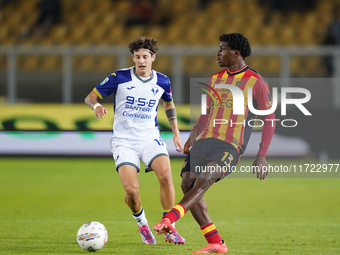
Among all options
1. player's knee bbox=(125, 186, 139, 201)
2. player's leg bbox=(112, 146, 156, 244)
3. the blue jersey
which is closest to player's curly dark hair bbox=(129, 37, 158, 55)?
the blue jersey

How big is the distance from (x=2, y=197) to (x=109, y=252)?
4254 millimetres

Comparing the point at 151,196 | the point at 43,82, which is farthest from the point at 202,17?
the point at 151,196

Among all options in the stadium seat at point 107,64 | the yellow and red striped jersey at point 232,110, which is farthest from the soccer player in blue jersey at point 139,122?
the stadium seat at point 107,64

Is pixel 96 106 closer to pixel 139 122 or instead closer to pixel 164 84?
pixel 139 122

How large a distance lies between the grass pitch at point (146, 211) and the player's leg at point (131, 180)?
0.17 m

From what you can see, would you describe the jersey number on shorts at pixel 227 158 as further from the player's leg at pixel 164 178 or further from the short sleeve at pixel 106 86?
the short sleeve at pixel 106 86

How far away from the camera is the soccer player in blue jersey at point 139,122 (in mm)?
5500

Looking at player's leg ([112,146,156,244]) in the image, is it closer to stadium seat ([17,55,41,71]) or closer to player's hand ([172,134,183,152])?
player's hand ([172,134,183,152])

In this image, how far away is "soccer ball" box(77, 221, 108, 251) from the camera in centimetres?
498

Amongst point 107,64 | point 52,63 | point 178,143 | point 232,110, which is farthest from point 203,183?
point 52,63

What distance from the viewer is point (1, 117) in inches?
510

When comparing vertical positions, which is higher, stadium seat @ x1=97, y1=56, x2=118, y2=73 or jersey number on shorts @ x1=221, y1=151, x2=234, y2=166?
stadium seat @ x1=97, y1=56, x2=118, y2=73

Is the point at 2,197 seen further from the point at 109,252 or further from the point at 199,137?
the point at 199,137

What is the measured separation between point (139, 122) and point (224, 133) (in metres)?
1.11
